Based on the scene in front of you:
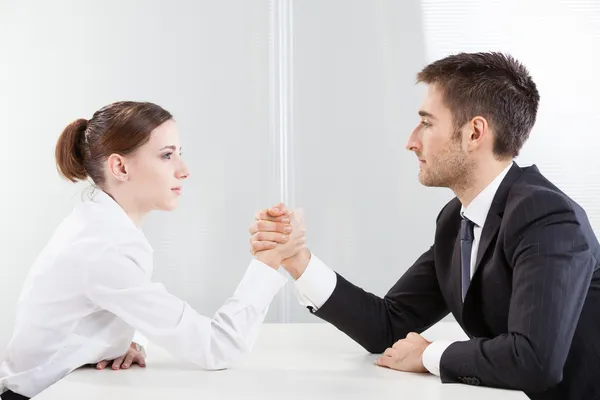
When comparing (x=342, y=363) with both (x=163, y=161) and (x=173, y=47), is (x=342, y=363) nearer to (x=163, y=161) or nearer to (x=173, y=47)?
(x=163, y=161)

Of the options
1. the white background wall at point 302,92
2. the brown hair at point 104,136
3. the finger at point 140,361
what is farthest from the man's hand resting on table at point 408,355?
the white background wall at point 302,92

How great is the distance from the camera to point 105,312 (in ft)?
6.00

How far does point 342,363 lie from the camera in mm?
1897

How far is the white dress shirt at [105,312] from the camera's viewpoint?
1735mm

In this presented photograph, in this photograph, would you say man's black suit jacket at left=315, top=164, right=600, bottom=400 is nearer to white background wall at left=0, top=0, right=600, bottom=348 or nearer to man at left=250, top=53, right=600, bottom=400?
man at left=250, top=53, right=600, bottom=400

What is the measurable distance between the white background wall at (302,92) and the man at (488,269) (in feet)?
4.30

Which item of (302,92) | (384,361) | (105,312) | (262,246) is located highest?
(302,92)

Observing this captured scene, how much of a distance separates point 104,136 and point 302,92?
5.28 feet

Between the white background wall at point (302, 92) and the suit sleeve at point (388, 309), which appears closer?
the suit sleeve at point (388, 309)

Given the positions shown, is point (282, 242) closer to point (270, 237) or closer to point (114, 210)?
point (270, 237)

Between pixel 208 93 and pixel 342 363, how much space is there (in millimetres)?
1821

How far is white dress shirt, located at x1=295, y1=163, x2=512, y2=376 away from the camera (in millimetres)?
1701

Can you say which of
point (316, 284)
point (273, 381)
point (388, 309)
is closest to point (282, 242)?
point (316, 284)

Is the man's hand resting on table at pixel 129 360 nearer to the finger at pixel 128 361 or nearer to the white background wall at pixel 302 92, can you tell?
the finger at pixel 128 361
